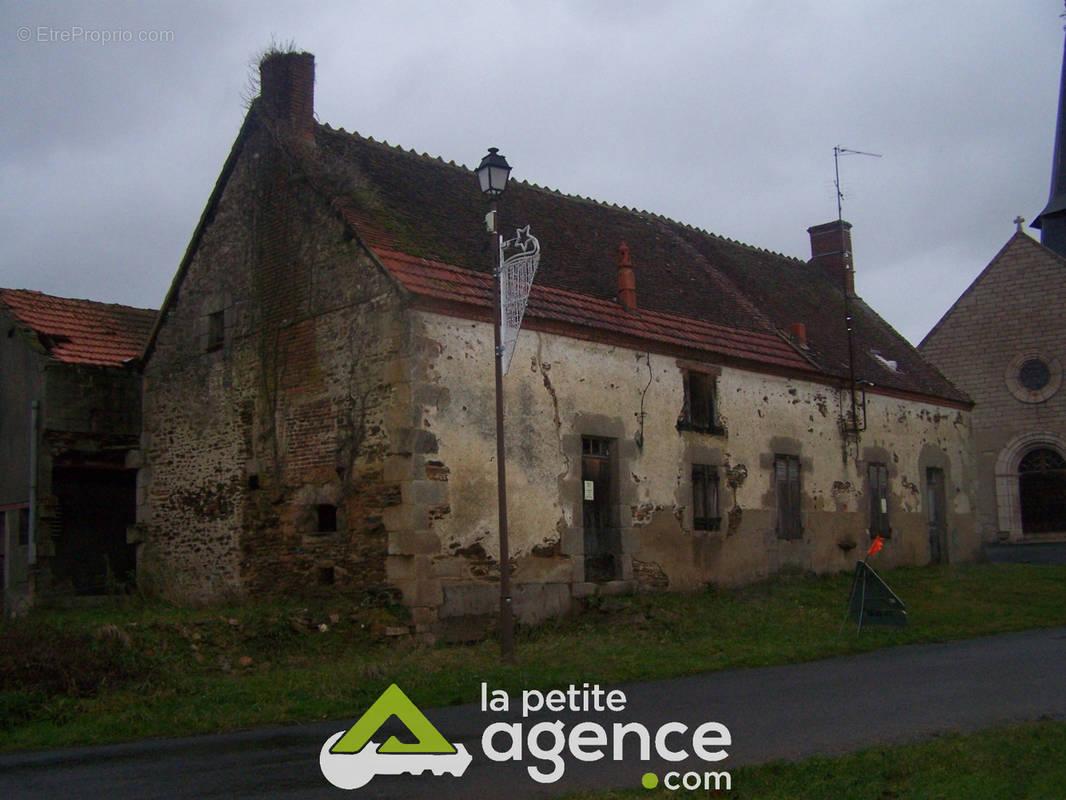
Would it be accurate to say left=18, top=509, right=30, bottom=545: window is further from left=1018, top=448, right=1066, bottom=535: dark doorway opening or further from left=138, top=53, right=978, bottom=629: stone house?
left=1018, top=448, right=1066, bottom=535: dark doorway opening

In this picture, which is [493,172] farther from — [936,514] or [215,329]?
[936,514]

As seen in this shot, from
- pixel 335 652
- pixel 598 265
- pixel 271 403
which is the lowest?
pixel 335 652

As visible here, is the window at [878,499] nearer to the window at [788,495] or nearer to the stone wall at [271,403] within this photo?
the window at [788,495]

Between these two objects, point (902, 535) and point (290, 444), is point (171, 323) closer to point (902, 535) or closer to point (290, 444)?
point (290, 444)

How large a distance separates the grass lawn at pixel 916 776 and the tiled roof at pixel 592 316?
370 inches

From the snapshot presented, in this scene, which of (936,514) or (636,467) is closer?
(636,467)

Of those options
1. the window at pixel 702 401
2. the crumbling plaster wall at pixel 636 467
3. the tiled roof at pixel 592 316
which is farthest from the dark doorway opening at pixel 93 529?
the window at pixel 702 401

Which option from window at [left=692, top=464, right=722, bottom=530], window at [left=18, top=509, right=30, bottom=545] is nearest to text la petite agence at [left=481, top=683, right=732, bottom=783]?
window at [left=692, top=464, right=722, bottom=530]

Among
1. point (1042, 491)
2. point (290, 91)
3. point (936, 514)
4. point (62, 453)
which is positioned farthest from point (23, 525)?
point (1042, 491)

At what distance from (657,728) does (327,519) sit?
8.39 m

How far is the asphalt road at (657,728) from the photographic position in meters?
7.63

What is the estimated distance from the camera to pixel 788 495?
2133cm

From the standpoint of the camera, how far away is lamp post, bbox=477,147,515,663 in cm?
1311

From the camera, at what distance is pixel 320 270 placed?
17016mm
